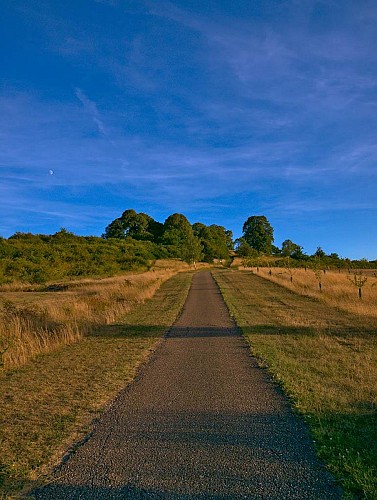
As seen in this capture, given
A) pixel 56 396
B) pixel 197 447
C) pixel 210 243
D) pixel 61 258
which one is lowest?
pixel 56 396

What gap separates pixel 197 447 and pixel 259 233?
367 ft

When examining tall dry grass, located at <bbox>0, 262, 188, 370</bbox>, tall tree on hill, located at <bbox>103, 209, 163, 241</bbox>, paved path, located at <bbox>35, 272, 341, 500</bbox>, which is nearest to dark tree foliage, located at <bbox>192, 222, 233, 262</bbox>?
tall tree on hill, located at <bbox>103, 209, 163, 241</bbox>

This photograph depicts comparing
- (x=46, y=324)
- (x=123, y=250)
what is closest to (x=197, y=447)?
(x=46, y=324)

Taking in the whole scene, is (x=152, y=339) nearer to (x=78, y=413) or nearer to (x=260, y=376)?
(x=260, y=376)

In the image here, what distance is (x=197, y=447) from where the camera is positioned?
14.5 feet

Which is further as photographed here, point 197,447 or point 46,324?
point 46,324

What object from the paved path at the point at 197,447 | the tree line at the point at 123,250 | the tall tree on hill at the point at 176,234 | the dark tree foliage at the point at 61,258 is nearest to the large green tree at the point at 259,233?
the tree line at the point at 123,250

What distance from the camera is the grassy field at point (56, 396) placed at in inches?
167

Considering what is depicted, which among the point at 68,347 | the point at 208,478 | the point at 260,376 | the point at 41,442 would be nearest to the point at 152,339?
the point at 68,347

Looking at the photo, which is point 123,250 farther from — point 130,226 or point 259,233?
point 259,233

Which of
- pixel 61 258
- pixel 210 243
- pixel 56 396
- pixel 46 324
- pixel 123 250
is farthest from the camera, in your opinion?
pixel 210 243

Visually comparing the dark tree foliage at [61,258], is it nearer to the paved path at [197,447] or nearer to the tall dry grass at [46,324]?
the tall dry grass at [46,324]

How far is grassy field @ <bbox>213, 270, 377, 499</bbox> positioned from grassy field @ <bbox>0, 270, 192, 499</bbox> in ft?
9.96

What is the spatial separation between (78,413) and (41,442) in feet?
3.26
